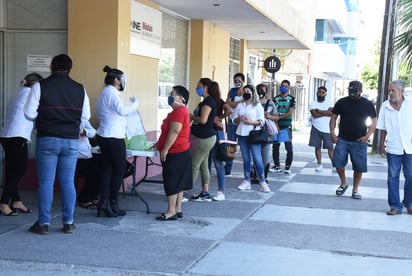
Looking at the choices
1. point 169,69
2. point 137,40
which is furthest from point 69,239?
point 169,69

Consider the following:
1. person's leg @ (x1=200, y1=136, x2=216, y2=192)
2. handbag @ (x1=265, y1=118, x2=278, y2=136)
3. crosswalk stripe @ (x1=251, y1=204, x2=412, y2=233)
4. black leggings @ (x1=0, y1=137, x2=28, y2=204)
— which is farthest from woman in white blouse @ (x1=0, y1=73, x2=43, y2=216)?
handbag @ (x1=265, y1=118, x2=278, y2=136)

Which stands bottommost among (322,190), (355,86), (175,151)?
(322,190)

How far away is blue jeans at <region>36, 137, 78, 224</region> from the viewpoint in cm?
647

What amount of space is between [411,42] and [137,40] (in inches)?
198

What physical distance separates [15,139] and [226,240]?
2969 millimetres

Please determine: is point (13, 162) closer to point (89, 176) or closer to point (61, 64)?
point (89, 176)

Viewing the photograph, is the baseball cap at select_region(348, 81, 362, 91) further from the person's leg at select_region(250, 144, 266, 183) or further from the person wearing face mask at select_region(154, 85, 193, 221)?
the person wearing face mask at select_region(154, 85, 193, 221)

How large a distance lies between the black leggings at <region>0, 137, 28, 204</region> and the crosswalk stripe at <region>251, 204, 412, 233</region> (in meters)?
3.10

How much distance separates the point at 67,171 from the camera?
21.8ft

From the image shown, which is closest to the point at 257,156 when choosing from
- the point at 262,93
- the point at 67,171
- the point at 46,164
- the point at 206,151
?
the point at 206,151

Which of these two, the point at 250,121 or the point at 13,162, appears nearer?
the point at 13,162

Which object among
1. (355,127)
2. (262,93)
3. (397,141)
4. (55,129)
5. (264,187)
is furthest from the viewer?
(262,93)

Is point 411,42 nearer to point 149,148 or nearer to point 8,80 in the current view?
point 149,148

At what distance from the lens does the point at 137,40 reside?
10055mm
